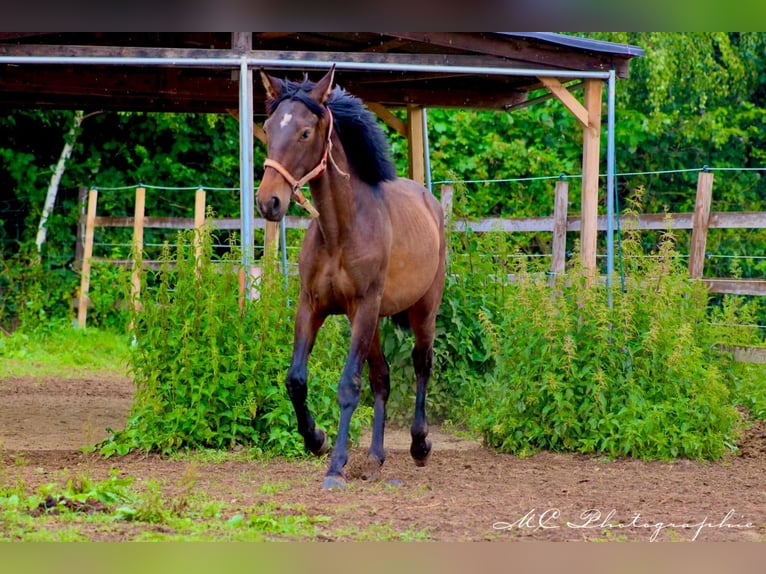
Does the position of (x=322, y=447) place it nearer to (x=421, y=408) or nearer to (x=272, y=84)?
(x=421, y=408)

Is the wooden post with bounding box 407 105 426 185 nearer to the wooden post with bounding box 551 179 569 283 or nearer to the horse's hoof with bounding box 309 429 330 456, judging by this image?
the wooden post with bounding box 551 179 569 283

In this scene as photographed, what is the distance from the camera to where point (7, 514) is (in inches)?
197

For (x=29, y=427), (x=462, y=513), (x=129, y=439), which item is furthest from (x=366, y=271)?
(x=29, y=427)

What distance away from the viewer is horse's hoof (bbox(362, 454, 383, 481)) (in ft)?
22.7

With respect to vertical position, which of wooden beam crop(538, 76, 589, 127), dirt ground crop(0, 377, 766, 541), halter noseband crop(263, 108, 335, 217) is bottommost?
dirt ground crop(0, 377, 766, 541)

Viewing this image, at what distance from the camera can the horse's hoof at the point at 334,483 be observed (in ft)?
20.9

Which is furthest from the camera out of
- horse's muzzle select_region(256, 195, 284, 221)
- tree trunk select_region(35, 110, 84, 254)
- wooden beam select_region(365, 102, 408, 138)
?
tree trunk select_region(35, 110, 84, 254)

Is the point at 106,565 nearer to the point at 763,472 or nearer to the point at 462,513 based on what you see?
the point at 462,513

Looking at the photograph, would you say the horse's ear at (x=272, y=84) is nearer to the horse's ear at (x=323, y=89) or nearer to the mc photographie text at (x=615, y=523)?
Answer: the horse's ear at (x=323, y=89)

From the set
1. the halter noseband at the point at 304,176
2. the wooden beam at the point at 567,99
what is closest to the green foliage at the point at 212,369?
the halter noseband at the point at 304,176

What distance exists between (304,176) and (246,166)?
1.79 metres

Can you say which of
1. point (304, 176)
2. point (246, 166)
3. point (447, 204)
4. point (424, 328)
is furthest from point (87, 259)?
point (304, 176)

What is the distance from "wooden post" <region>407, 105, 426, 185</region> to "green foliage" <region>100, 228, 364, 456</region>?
11.6 feet

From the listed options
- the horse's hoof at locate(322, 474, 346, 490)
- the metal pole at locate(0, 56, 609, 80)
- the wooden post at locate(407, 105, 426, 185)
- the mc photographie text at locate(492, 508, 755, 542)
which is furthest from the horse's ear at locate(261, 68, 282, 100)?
the wooden post at locate(407, 105, 426, 185)
